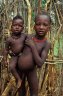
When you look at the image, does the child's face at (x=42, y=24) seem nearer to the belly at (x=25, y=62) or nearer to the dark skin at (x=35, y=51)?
the dark skin at (x=35, y=51)

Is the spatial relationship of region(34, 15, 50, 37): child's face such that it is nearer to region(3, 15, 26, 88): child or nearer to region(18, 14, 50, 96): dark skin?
region(18, 14, 50, 96): dark skin

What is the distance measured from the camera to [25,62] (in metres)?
2.92

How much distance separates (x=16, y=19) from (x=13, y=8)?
4.01 ft

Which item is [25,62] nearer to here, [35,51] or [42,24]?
[35,51]

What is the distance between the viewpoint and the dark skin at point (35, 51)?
9.32 ft

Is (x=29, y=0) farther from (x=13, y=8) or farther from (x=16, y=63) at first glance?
(x=16, y=63)

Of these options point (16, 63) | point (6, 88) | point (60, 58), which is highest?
point (16, 63)

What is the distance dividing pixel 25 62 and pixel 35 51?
0.58ft

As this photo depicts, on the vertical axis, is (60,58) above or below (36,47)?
below

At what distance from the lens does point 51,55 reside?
4.23 metres

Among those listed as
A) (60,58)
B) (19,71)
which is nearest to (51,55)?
(60,58)

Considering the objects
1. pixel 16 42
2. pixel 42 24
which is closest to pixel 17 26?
pixel 16 42

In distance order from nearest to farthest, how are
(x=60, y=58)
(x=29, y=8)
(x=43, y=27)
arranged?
(x=43, y=27), (x=29, y=8), (x=60, y=58)

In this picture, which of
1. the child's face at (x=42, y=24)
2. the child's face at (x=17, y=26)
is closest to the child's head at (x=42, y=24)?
the child's face at (x=42, y=24)
